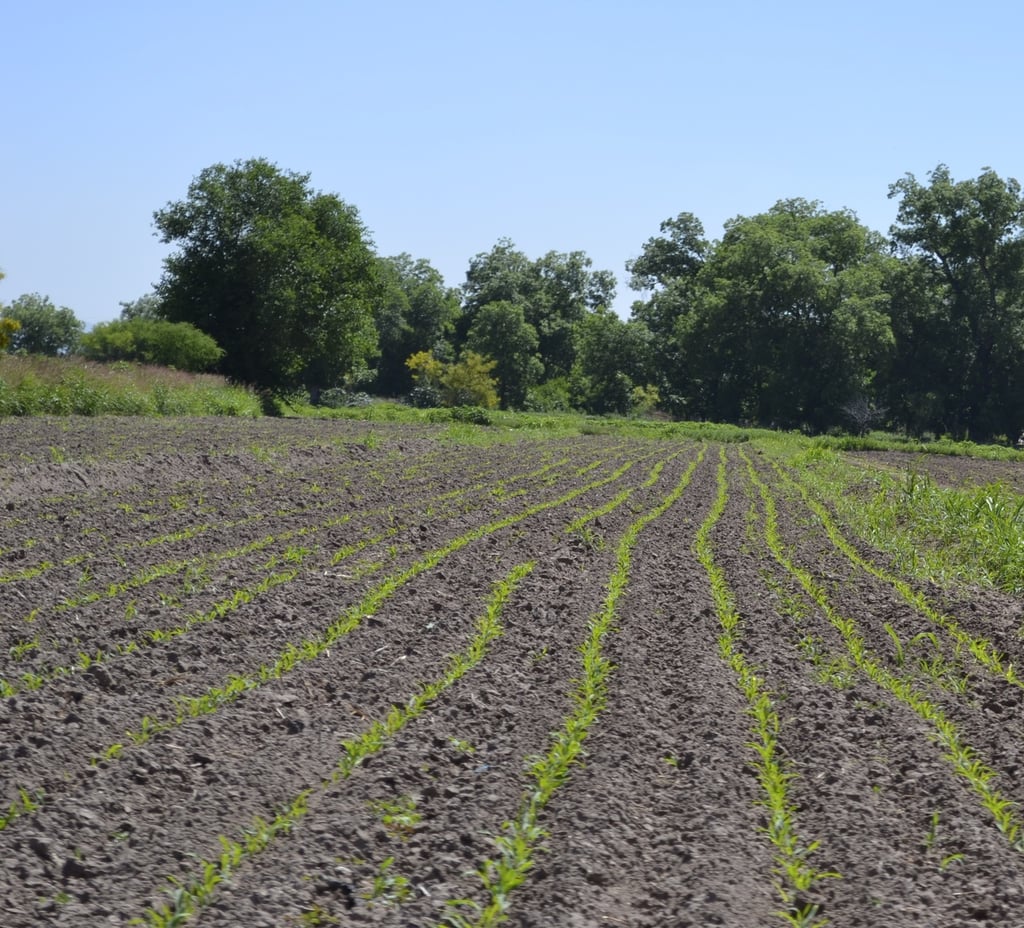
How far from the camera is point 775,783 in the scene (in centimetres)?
597

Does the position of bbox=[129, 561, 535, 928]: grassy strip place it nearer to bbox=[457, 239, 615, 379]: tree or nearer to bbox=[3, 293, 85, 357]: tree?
bbox=[457, 239, 615, 379]: tree

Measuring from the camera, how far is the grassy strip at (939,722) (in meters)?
5.64

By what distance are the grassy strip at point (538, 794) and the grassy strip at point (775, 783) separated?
0.92 meters

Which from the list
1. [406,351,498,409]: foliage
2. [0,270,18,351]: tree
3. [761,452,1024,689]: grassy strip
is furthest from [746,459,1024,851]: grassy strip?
[406,351,498,409]: foliage

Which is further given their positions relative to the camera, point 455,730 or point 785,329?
point 785,329

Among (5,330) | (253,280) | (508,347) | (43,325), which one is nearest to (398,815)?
(5,330)

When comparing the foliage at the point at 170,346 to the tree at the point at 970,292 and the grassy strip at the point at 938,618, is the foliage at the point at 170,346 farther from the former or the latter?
the tree at the point at 970,292

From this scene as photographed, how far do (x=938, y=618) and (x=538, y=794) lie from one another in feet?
19.7

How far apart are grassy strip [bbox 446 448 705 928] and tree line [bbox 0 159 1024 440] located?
37886 mm

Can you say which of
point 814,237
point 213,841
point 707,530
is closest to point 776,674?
point 213,841

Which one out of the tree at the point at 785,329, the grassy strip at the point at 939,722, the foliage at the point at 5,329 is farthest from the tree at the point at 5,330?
the tree at the point at 785,329

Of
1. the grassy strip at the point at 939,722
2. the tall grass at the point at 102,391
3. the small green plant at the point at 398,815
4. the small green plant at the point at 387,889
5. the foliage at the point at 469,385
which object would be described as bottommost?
the small green plant at the point at 387,889

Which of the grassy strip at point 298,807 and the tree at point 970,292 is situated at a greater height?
the tree at point 970,292

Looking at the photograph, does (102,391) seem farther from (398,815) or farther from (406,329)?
(406,329)
